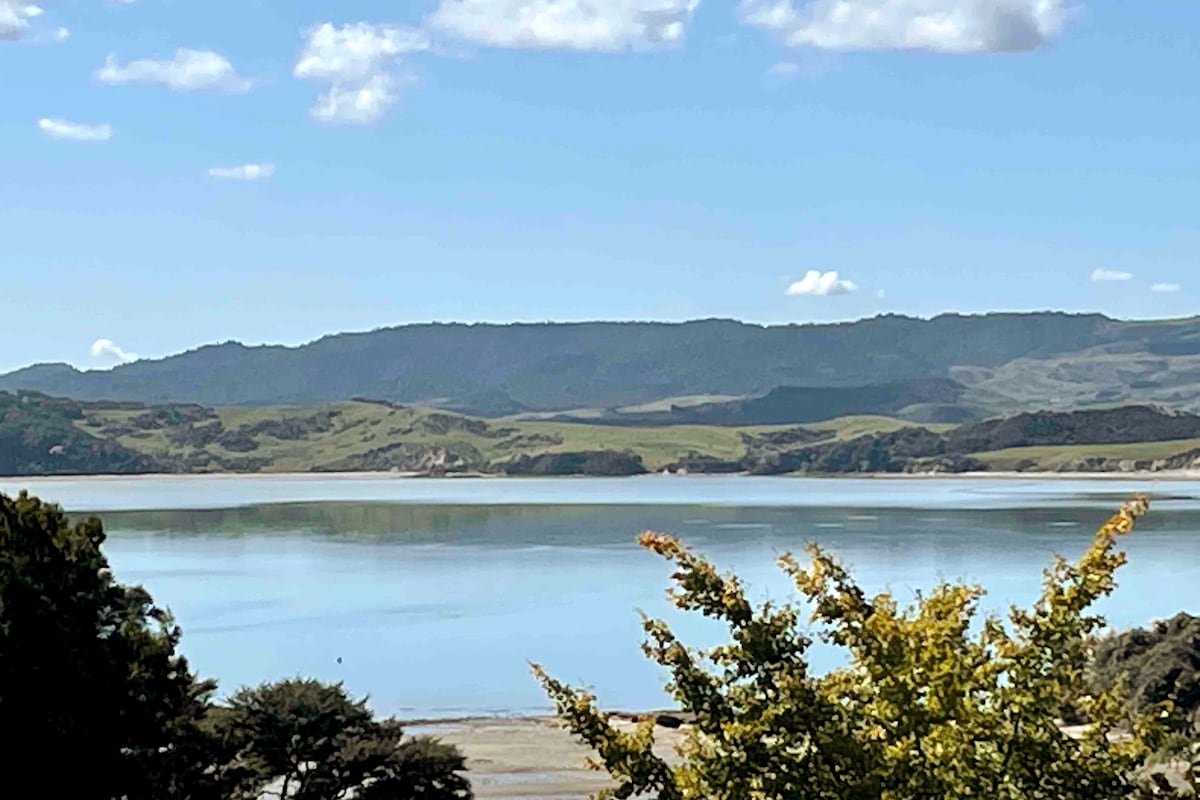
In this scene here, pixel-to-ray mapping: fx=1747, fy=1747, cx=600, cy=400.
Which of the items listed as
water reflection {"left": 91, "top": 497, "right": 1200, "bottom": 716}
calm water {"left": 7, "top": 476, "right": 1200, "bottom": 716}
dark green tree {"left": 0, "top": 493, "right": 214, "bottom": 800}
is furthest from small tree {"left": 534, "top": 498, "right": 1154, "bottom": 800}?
calm water {"left": 7, "top": 476, "right": 1200, "bottom": 716}

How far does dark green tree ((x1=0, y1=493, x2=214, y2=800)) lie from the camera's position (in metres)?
22.9

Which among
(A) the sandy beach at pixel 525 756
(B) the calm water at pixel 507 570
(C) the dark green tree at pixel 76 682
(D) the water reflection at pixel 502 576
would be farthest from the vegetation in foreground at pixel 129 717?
(D) the water reflection at pixel 502 576

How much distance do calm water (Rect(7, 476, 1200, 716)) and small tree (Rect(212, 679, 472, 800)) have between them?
6.75 m

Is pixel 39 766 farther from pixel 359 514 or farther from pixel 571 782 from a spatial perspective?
pixel 359 514

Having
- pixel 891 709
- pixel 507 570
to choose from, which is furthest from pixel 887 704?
pixel 507 570

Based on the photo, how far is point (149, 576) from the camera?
8994cm

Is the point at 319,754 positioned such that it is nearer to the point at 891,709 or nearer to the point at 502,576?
the point at 891,709

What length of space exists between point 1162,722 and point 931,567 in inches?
2993

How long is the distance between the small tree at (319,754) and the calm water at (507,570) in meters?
6.75

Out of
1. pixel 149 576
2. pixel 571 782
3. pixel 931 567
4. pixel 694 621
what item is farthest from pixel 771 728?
pixel 149 576

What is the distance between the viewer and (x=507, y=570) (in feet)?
309

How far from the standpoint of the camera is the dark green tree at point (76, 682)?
2291 centimetres

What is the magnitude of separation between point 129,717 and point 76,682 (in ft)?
4.41

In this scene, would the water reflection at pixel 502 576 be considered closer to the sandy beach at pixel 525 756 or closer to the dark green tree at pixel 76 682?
the sandy beach at pixel 525 756
